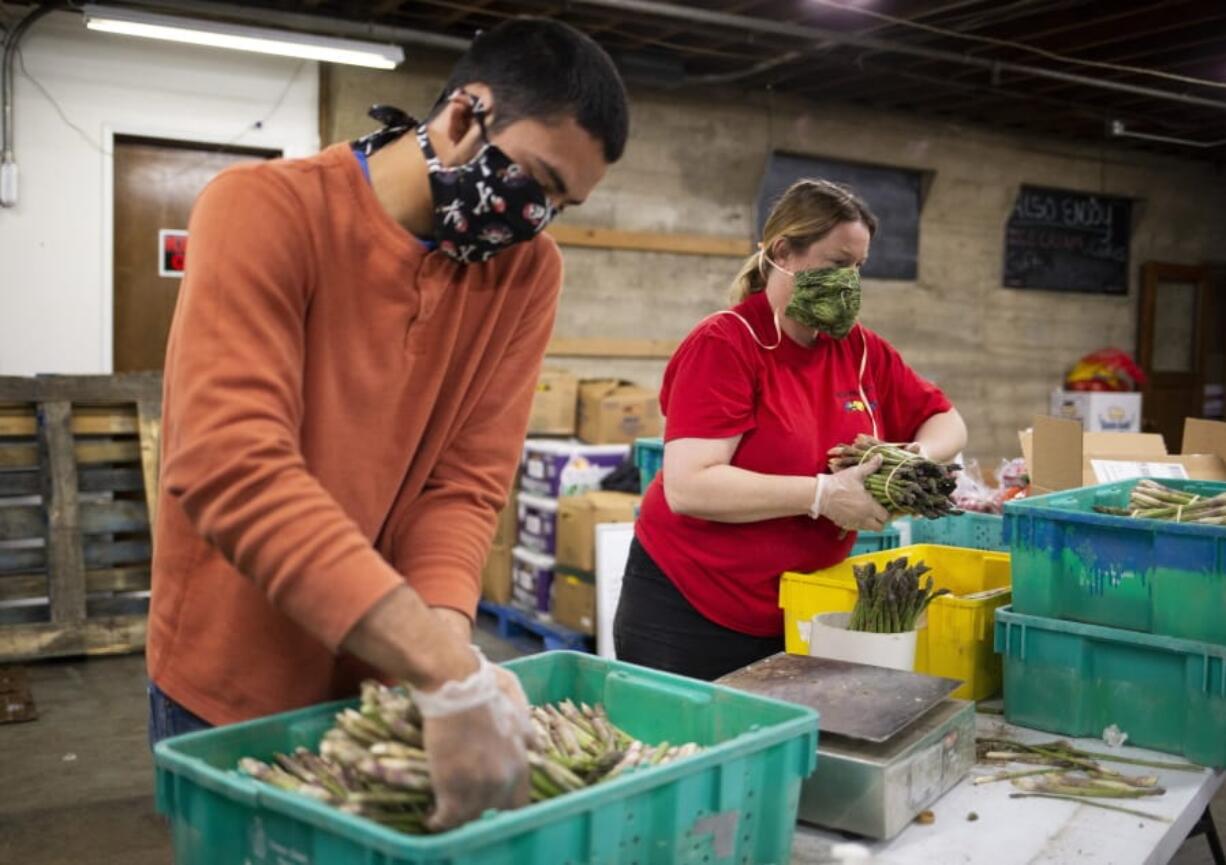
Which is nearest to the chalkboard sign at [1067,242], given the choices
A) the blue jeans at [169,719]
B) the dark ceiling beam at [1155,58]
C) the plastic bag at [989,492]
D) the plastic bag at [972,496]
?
the dark ceiling beam at [1155,58]

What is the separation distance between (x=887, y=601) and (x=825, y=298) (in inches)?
24.9

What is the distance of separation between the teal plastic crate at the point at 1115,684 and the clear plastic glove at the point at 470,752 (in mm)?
1324

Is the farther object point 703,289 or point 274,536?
point 703,289

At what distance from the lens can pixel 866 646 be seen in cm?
206

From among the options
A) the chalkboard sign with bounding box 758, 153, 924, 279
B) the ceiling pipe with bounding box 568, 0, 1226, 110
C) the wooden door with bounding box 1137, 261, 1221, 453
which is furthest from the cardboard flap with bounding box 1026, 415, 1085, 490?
the wooden door with bounding box 1137, 261, 1221, 453

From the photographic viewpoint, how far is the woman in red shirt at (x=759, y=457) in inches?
89.2

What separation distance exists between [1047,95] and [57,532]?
23.6ft

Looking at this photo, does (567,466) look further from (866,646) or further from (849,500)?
(866,646)

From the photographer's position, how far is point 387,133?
149cm

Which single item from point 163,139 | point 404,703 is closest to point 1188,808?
point 404,703

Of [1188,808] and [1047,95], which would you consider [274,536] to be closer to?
[1188,808]

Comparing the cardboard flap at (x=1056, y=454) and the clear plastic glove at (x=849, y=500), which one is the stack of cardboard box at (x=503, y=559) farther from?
the clear plastic glove at (x=849, y=500)

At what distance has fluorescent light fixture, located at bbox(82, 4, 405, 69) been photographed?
5.76 m

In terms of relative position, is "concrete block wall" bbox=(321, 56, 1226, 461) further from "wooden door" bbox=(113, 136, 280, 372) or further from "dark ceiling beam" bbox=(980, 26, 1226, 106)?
"dark ceiling beam" bbox=(980, 26, 1226, 106)
